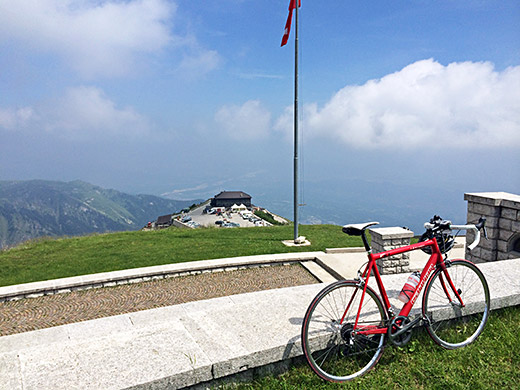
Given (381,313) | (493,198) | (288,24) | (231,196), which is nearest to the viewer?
(381,313)

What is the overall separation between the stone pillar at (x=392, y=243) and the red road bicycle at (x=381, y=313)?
13.3ft

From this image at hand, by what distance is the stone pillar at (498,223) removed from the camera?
8.11 metres

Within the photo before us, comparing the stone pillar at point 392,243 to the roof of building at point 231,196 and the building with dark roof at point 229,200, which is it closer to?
the building with dark roof at point 229,200

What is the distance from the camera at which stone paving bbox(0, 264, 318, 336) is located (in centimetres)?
722

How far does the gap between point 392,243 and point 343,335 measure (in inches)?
213

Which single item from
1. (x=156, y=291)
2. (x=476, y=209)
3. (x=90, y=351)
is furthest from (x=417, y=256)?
(x=90, y=351)

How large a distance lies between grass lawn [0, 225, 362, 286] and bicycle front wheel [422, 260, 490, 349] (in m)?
7.78

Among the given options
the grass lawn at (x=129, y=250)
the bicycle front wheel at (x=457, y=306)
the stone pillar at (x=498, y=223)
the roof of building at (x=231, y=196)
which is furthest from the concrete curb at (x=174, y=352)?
the roof of building at (x=231, y=196)

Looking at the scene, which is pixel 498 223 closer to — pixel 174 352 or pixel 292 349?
pixel 292 349

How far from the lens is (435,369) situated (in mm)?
3604

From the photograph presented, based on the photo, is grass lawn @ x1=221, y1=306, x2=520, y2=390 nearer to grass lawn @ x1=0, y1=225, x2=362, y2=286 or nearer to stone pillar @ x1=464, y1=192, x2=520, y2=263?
stone pillar @ x1=464, y1=192, x2=520, y2=263

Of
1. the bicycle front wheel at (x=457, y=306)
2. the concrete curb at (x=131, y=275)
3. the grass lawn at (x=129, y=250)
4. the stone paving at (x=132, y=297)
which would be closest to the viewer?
the bicycle front wheel at (x=457, y=306)

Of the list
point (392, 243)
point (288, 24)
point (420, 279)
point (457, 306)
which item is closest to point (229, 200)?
point (288, 24)

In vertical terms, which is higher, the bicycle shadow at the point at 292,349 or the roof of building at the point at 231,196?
the bicycle shadow at the point at 292,349
